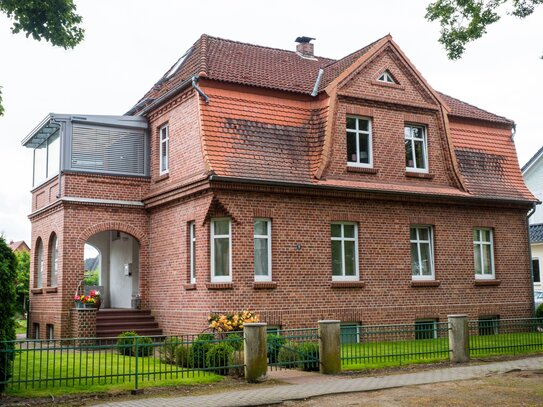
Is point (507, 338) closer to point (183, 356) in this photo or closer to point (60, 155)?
point (183, 356)

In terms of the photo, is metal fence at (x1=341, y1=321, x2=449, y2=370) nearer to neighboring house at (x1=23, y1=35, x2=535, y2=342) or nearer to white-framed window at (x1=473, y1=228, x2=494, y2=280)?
neighboring house at (x1=23, y1=35, x2=535, y2=342)

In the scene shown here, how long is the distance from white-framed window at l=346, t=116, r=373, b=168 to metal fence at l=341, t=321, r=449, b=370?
6.04 metres

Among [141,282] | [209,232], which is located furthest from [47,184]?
Result: [209,232]

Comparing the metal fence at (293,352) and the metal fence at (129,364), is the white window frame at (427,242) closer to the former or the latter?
the metal fence at (293,352)

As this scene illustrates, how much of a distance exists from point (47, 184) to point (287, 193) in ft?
28.7

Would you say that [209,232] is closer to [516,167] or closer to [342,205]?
[342,205]

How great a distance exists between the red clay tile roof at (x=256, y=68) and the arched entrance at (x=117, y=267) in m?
5.27

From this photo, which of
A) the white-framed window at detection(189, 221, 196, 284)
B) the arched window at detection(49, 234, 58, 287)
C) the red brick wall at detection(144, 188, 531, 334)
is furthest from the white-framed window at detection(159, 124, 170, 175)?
the arched window at detection(49, 234, 58, 287)

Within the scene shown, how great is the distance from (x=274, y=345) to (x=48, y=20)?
817 cm

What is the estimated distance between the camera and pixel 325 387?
1216 centimetres

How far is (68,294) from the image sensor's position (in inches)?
798

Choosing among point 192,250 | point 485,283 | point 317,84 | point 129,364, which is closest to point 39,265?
point 192,250

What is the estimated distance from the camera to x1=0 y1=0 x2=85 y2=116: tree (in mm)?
13516

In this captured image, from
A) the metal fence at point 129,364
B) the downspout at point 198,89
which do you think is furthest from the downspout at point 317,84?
Result: the metal fence at point 129,364
